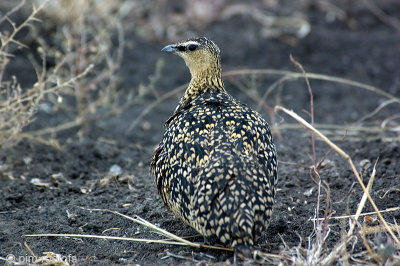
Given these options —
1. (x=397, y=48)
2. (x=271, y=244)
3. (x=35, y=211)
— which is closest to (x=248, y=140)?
(x=271, y=244)

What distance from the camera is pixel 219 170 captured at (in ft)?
14.1

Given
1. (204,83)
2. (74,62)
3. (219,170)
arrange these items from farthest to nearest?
(74,62) → (204,83) → (219,170)

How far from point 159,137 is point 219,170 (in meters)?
3.74

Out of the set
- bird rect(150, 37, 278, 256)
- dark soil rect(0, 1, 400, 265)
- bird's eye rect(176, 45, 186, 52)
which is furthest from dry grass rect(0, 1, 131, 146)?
bird rect(150, 37, 278, 256)

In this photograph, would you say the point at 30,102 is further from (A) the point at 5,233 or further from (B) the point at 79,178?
(A) the point at 5,233

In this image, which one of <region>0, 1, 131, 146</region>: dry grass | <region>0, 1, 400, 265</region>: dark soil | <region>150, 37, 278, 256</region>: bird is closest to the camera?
<region>150, 37, 278, 256</region>: bird

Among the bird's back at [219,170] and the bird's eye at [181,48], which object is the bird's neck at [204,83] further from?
the bird's back at [219,170]

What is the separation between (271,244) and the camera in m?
4.66

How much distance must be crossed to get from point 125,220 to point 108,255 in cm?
62

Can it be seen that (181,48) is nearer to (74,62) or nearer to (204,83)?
(204,83)

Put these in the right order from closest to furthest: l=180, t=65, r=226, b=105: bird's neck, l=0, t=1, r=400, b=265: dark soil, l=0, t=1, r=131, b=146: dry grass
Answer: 1. l=0, t=1, r=400, b=265: dark soil
2. l=180, t=65, r=226, b=105: bird's neck
3. l=0, t=1, r=131, b=146: dry grass

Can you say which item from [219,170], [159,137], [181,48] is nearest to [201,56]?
[181,48]

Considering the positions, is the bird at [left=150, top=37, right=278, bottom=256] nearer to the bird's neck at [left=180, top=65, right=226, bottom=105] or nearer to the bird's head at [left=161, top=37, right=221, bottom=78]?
the bird's neck at [left=180, top=65, right=226, bottom=105]

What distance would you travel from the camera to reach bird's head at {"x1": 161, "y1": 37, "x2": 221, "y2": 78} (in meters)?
5.74
